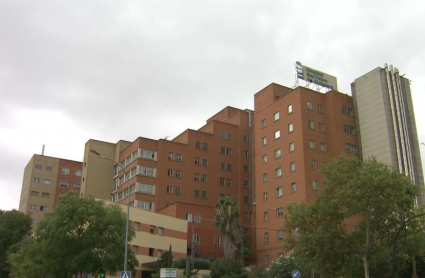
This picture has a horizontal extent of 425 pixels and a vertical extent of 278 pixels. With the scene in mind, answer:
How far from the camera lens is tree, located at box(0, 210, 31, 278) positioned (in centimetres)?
7544

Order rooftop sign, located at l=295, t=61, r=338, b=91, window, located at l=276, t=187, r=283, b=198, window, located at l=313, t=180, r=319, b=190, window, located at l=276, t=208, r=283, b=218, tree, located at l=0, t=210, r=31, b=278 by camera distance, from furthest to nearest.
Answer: tree, located at l=0, t=210, r=31, b=278, rooftop sign, located at l=295, t=61, r=338, b=91, window, located at l=276, t=187, r=283, b=198, window, located at l=276, t=208, r=283, b=218, window, located at l=313, t=180, r=319, b=190

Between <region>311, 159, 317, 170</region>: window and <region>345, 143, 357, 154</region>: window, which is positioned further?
<region>345, 143, 357, 154</region>: window

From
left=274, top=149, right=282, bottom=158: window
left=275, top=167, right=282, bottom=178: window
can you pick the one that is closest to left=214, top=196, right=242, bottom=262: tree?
left=275, top=167, right=282, bottom=178: window

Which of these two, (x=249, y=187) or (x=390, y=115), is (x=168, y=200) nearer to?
(x=249, y=187)

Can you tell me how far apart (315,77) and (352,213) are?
135ft

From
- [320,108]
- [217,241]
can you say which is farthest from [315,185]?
[217,241]

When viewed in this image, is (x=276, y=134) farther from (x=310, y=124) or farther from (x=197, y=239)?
(x=197, y=239)

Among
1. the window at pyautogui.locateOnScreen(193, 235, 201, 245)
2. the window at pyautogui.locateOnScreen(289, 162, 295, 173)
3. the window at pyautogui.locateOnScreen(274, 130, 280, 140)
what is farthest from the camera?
the window at pyautogui.locateOnScreen(193, 235, 201, 245)

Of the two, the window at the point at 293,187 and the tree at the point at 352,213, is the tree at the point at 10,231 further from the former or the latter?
the tree at the point at 352,213

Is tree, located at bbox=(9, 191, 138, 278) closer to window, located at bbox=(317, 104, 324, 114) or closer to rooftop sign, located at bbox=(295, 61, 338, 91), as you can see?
window, located at bbox=(317, 104, 324, 114)

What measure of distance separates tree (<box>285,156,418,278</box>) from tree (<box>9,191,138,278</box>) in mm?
13911

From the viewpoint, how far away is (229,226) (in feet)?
194

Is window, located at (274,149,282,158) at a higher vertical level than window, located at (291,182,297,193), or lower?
higher

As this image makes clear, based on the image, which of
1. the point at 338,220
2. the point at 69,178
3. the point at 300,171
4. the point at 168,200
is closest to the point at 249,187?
the point at 168,200
